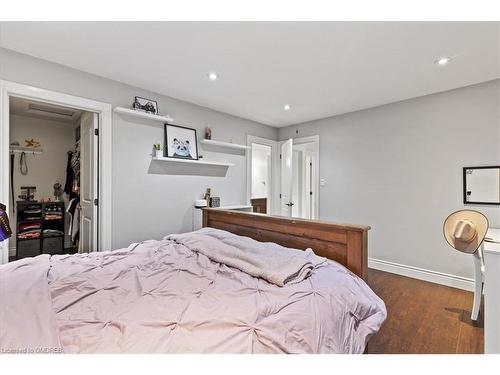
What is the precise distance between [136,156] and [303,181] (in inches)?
114

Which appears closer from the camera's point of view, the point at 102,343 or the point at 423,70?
the point at 102,343

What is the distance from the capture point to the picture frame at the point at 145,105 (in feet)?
9.32

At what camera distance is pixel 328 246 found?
6.08 feet

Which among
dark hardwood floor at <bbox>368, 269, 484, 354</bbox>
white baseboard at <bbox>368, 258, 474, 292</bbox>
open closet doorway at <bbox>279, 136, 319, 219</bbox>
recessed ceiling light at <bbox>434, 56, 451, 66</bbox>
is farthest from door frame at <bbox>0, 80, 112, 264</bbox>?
white baseboard at <bbox>368, 258, 474, 292</bbox>

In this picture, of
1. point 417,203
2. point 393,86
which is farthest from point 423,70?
point 417,203

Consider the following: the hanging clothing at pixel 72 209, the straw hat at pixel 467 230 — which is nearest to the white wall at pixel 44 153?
the hanging clothing at pixel 72 209

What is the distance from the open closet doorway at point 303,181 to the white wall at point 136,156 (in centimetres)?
129

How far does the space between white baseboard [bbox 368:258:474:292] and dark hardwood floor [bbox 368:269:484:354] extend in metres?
0.09

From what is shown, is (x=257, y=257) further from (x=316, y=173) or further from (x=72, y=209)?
(x=72, y=209)

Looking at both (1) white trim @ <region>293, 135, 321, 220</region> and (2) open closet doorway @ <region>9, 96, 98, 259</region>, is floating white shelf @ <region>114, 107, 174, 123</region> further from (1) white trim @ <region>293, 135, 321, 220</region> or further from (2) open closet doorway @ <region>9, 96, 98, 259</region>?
(1) white trim @ <region>293, 135, 321, 220</region>

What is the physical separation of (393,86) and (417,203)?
4.96 ft

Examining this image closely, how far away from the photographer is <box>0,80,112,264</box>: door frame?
208 centimetres
